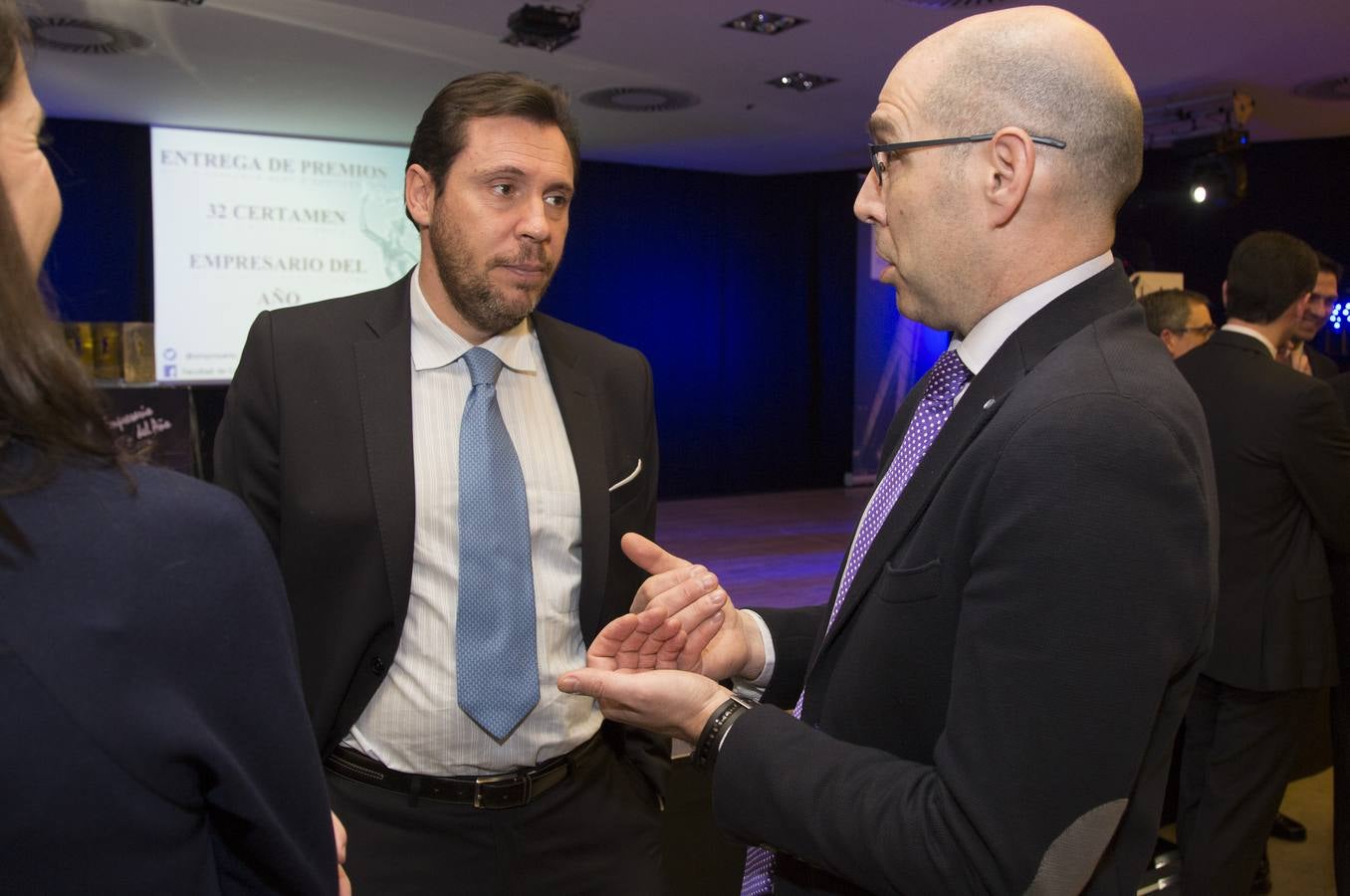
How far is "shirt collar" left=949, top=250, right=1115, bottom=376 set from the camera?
108 centimetres

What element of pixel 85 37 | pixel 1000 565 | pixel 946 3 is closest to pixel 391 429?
pixel 1000 565

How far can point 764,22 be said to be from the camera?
18.2 ft

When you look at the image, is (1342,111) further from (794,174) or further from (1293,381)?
(1293,381)

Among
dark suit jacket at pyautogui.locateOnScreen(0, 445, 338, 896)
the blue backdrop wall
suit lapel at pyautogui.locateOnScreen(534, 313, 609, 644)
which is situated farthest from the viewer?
the blue backdrop wall

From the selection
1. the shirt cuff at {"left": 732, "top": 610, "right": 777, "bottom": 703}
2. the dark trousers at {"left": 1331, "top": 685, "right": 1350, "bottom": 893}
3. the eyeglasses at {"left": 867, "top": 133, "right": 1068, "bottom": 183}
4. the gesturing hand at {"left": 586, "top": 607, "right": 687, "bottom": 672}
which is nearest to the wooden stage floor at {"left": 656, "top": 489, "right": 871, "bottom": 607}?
the dark trousers at {"left": 1331, "top": 685, "right": 1350, "bottom": 893}

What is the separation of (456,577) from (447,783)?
325 mm

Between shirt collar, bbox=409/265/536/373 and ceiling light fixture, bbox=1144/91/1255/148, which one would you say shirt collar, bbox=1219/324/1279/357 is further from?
ceiling light fixture, bbox=1144/91/1255/148

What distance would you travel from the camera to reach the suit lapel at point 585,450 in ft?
5.73

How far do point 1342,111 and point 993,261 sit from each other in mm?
8206

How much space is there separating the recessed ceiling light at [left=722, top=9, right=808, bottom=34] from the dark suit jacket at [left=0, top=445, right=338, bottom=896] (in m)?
5.31

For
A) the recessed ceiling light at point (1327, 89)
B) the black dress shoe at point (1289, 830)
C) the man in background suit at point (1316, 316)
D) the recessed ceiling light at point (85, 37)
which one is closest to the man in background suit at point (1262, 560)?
the man in background suit at point (1316, 316)

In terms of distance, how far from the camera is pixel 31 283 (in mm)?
657

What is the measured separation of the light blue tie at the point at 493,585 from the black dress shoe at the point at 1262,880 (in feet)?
9.11

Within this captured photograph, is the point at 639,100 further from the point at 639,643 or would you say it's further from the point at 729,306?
the point at 639,643
